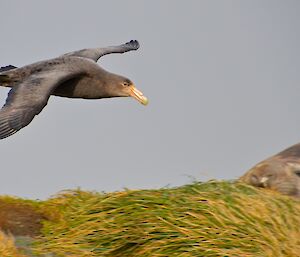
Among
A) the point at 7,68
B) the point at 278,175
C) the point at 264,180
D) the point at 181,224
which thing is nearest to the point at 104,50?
the point at 7,68

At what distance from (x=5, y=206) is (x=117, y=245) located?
1.84 metres

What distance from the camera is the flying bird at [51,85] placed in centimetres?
880

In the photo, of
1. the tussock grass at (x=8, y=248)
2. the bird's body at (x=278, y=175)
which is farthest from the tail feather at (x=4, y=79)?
the bird's body at (x=278, y=175)

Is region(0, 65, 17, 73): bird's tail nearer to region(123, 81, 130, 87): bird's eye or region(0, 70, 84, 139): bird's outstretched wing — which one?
region(0, 70, 84, 139): bird's outstretched wing

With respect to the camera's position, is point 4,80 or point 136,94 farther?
point 136,94

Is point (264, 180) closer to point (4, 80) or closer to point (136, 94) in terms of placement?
point (136, 94)

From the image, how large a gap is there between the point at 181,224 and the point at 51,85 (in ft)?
9.38

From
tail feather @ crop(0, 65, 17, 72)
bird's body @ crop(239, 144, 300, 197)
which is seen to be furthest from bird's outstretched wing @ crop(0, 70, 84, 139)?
bird's body @ crop(239, 144, 300, 197)

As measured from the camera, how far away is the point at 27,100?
9.01m

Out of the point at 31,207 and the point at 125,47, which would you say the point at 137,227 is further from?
the point at 125,47

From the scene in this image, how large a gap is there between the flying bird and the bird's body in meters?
2.16

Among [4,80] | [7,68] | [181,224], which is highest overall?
[7,68]

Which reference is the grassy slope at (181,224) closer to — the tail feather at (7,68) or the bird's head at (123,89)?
the bird's head at (123,89)

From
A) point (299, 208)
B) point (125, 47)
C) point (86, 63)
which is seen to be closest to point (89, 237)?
point (299, 208)
